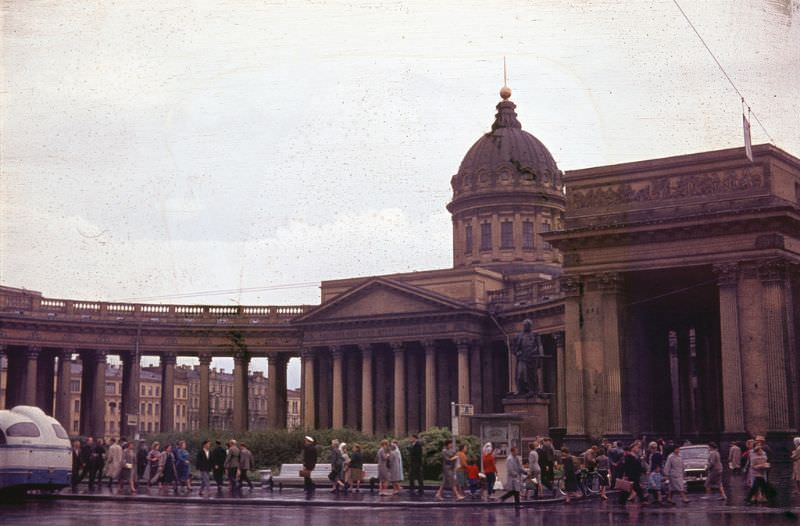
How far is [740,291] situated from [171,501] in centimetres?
2757

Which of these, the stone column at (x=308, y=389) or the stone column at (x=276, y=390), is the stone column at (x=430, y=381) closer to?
the stone column at (x=308, y=389)

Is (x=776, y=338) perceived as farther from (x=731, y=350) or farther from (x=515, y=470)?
(x=515, y=470)

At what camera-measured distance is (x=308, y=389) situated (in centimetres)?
9044

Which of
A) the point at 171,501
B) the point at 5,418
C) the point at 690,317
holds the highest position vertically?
the point at 690,317

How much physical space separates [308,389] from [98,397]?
1610cm

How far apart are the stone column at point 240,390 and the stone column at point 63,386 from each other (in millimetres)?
12298

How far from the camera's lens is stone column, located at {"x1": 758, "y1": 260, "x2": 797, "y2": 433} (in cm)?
5031

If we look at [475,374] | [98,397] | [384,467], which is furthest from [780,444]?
[98,397]

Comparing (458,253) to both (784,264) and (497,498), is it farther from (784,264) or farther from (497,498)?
(497,498)

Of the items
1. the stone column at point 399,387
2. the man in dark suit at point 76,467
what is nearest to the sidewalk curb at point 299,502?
the man in dark suit at point 76,467

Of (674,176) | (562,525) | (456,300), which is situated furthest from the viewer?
(456,300)

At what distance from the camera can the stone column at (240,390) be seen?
288 ft

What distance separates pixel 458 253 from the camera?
10094cm

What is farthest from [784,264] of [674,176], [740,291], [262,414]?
[262,414]
